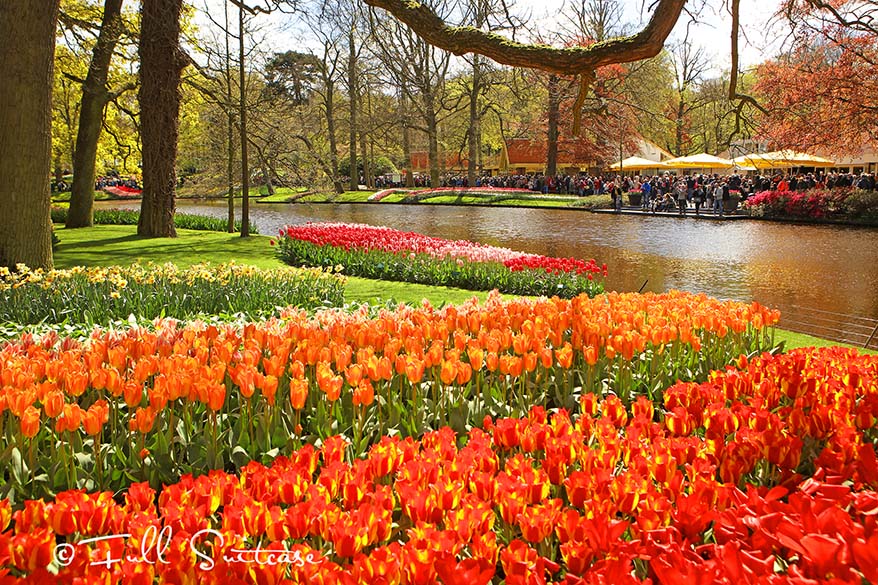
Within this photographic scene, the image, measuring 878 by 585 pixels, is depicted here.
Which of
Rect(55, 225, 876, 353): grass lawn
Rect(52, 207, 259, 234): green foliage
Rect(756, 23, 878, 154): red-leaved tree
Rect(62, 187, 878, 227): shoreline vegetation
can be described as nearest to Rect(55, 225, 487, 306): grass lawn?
Rect(55, 225, 876, 353): grass lawn

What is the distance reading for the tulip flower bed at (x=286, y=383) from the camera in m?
2.78

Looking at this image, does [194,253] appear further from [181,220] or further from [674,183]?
[674,183]

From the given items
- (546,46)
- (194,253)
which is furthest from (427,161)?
(546,46)

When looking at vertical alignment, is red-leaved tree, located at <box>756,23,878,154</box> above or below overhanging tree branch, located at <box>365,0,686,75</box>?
above

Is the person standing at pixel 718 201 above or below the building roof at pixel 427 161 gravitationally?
below

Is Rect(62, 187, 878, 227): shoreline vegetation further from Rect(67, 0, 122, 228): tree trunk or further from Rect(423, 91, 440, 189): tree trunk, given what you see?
Rect(67, 0, 122, 228): tree trunk

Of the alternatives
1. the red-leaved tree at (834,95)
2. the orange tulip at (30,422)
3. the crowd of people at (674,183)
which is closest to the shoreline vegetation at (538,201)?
the crowd of people at (674,183)

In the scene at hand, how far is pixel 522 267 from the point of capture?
11125 mm

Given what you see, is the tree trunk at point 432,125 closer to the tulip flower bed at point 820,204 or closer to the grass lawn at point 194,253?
the tulip flower bed at point 820,204

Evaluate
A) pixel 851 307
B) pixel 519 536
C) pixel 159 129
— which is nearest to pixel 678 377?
pixel 519 536

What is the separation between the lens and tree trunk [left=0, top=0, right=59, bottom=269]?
8773 mm

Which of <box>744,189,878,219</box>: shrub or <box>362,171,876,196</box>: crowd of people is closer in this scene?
<box>744,189,878,219</box>: shrub

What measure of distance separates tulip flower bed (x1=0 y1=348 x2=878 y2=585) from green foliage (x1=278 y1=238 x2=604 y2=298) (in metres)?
7.61

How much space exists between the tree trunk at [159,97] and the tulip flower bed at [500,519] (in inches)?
657
